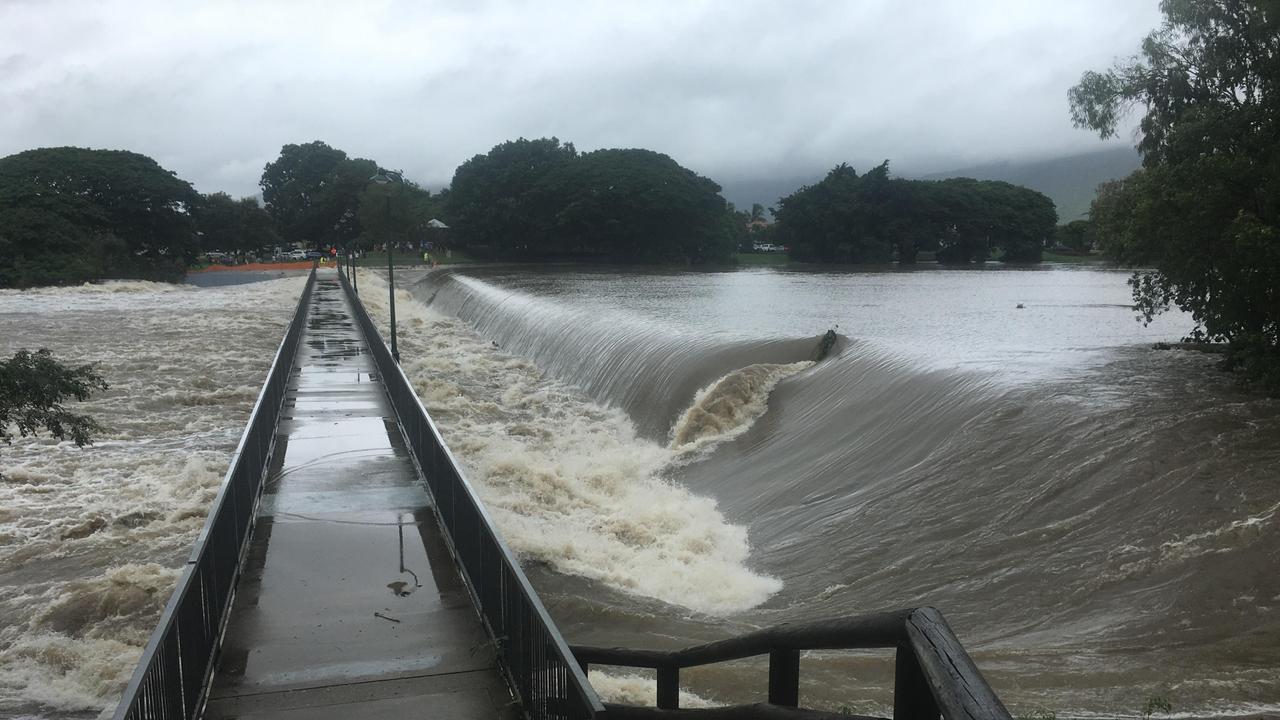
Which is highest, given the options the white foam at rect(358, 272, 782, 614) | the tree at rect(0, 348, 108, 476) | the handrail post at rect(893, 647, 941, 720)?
the tree at rect(0, 348, 108, 476)

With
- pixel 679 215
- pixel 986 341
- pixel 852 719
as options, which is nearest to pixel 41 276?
pixel 679 215

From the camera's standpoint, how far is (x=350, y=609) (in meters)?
8.95

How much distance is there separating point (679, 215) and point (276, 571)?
8407 centimetres

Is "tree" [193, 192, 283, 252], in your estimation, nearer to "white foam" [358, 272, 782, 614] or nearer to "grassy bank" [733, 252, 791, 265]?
"grassy bank" [733, 252, 791, 265]

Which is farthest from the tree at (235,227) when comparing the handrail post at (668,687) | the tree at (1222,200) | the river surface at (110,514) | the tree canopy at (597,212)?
the handrail post at (668,687)

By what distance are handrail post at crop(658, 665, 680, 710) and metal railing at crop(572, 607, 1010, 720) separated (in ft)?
1.69

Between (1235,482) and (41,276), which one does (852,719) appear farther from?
(41,276)

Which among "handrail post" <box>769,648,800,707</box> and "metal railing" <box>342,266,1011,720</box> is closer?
"metal railing" <box>342,266,1011,720</box>

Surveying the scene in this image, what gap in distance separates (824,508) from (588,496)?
425cm

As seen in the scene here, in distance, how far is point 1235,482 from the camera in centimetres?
1086

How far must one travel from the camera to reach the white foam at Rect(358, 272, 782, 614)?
11.9 meters

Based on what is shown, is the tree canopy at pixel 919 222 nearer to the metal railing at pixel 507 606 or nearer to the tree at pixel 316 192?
the tree at pixel 316 192

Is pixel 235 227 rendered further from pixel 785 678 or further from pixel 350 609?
pixel 785 678

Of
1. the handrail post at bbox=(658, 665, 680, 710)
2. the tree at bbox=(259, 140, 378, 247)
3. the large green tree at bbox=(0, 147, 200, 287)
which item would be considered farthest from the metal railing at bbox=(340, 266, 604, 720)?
the tree at bbox=(259, 140, 378, 247)
